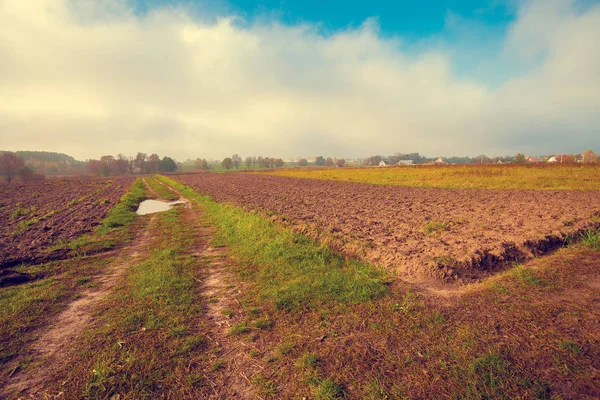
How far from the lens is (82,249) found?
9.37m

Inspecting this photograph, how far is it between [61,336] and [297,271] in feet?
15.4

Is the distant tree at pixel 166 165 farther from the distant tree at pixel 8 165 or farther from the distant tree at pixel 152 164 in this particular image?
the distant tree at pixel 8 165

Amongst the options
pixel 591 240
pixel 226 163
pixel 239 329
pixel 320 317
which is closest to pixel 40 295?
pixel 239 329

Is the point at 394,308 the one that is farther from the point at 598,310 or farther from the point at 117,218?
the point at 117,218

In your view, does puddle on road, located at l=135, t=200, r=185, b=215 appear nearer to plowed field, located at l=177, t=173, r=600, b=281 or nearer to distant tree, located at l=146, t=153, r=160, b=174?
plowed field, located at l=177, t=173, r=600, b=281

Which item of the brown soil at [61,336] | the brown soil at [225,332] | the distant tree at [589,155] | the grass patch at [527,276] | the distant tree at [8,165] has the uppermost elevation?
the distant tree at [8,165]

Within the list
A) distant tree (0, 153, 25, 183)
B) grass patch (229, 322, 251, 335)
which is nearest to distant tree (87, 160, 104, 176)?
distant tree (0, 153, 25, 183)

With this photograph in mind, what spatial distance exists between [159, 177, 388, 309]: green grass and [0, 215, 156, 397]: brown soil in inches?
127

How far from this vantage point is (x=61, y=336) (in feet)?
15.0

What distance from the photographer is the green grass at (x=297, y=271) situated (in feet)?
18.3

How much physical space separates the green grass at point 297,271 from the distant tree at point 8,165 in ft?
343

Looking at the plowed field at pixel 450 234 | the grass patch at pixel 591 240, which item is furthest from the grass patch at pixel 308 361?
the grass patch at pixel 591 240

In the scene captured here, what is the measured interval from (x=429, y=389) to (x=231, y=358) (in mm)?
2667

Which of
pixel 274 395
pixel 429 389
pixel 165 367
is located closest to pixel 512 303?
pixel 429 389
